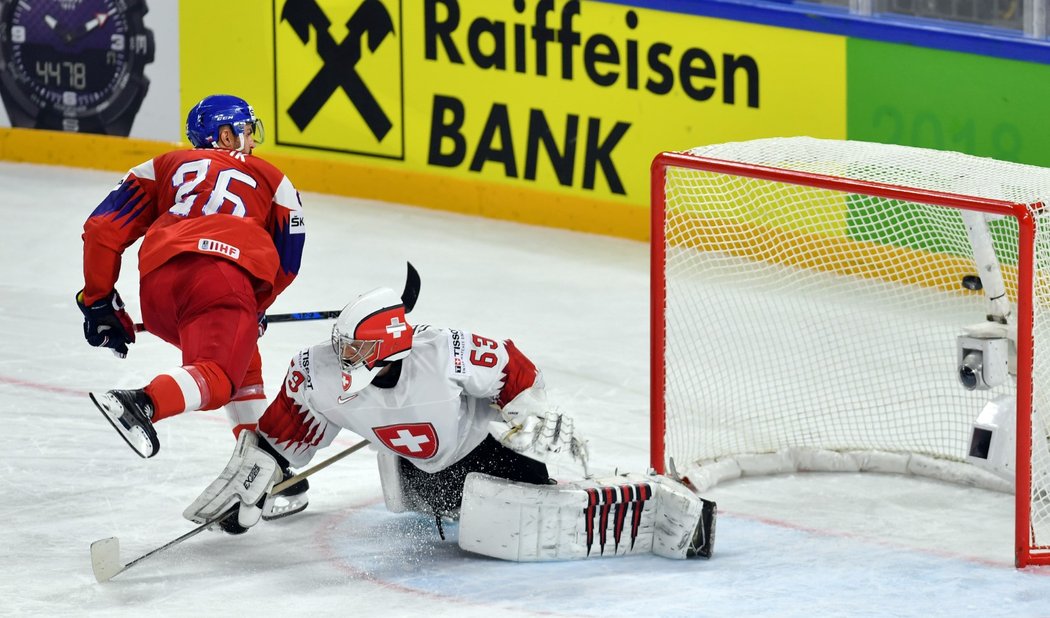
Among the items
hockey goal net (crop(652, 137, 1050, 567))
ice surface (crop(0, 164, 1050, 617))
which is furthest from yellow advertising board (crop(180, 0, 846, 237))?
ice surface (crop(0, 164, 1050, 617))

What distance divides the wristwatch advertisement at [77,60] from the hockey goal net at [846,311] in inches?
137

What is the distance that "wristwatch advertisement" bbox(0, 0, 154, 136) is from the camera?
9.47m

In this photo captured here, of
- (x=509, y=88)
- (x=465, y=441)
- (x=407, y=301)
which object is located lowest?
(x=465, y=441)

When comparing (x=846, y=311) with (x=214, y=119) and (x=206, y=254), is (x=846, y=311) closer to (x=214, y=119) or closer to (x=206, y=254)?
(x=214, y=119)

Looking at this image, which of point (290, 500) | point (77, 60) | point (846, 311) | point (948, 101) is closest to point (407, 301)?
point (290, 500)

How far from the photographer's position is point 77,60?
9.55 metres

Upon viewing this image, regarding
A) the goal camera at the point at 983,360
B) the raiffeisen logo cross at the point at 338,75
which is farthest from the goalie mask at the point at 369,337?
the raiffeisen logo cross at the point at 338,75

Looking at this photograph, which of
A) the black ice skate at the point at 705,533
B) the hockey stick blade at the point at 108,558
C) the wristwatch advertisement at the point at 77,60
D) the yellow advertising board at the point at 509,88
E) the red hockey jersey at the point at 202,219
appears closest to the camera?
the hockey stick blade at the point at 108,558

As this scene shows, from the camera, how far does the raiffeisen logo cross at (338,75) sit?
8922mm

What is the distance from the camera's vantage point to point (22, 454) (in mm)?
5793

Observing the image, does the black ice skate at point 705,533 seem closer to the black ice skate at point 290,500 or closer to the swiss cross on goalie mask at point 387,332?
the swiss cross on goalie mask at point 387,332

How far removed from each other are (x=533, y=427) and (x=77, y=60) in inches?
221

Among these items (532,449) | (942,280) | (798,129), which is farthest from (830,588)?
→ (798,129)

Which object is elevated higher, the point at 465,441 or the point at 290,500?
the point at 465,441
